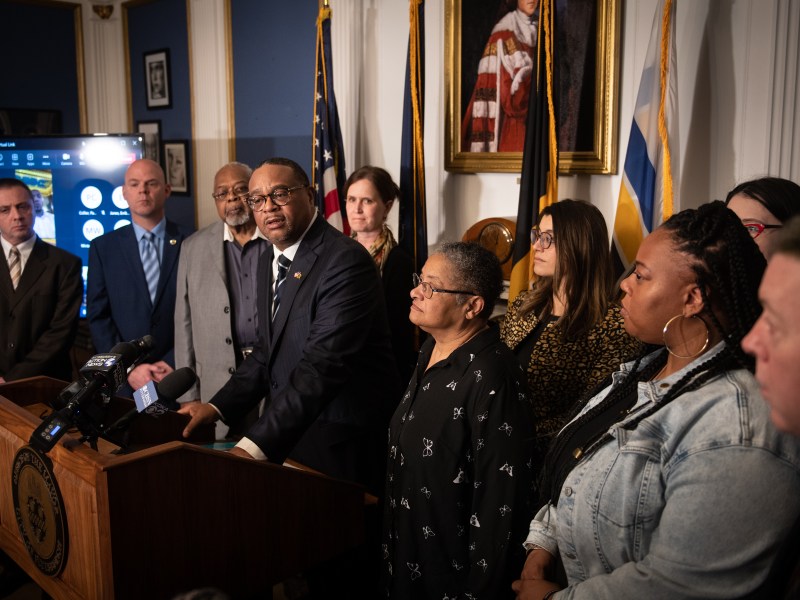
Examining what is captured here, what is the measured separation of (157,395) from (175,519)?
11.7 inches

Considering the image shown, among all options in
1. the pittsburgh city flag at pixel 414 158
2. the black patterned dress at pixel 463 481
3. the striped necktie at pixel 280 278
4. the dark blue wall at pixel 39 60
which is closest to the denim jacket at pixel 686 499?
the black patterned dress at pixel 463 481

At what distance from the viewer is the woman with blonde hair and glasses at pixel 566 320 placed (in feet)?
8.38

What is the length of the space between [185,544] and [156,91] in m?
5.47

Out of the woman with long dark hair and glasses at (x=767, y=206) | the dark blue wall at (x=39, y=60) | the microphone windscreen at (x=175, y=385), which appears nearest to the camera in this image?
the microphone windscreen at (x=175, y=385)

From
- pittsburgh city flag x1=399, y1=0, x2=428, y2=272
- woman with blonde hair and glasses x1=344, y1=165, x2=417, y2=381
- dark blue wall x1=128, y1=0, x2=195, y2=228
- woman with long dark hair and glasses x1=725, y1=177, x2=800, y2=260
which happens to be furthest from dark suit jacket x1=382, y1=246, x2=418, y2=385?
dark blue wall x1=128, y1=0, x2=195, y2=228

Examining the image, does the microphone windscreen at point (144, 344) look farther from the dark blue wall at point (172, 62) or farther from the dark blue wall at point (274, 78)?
→ the dark blue wall at point (172, 62)

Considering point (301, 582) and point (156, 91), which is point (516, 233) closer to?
point (301, 582)

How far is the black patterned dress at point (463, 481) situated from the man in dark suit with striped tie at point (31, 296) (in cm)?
250

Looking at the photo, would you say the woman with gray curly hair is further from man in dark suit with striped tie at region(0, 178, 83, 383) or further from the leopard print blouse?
man in dark suit with striped tie at region(0, 178, 83, 383)

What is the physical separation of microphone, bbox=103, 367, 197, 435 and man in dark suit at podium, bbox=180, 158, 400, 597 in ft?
1.54

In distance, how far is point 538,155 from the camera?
3.54m

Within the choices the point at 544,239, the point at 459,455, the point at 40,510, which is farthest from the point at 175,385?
the point at 544,239

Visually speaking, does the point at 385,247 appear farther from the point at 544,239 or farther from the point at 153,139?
the point at 153,139

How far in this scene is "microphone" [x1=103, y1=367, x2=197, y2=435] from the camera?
5.85ft
